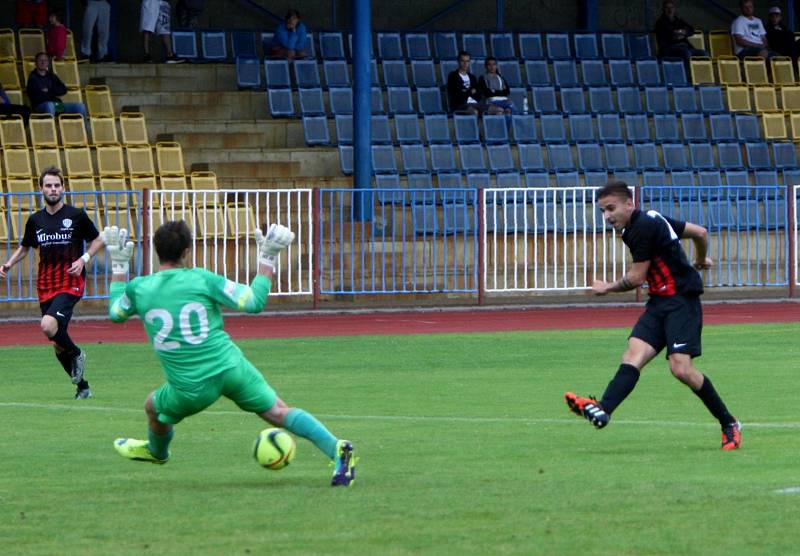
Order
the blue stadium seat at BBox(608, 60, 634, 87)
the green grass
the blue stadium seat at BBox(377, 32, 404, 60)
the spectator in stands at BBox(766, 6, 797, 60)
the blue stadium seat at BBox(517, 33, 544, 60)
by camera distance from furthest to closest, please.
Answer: the spectator in stands at BBox(766, 6, 797, 60) → the blue stadium seat at BBox(517, 33, 544, 60) → the blue stadium seat at BBox(608, 60, 634, 87) → the blue stadium seat at BBox(377, 32, 404, 60) → the green grass

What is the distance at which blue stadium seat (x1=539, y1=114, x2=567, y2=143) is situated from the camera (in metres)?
29.9

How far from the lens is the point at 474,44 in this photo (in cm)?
3241

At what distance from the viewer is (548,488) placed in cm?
848

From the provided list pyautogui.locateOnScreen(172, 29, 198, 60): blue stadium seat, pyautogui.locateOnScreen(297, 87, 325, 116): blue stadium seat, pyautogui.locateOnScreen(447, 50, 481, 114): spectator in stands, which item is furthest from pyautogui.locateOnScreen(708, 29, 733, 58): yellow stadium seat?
pyautogui.locateOnScreen(172, 29, 198, 60): blue stadium seat

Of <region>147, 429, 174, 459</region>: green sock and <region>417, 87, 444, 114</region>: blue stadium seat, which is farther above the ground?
<region>417, 87, 444, 114</region>: blue stadium seat

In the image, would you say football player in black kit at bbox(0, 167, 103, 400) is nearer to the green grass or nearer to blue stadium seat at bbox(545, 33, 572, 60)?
the green grass

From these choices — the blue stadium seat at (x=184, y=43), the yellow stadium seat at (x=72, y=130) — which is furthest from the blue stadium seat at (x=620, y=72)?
the yellow stadium seat at (x=72, y=130)

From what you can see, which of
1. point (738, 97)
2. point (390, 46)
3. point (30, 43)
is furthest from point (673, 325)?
point (738, 97)

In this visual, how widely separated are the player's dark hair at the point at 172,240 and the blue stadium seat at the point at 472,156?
20409mm

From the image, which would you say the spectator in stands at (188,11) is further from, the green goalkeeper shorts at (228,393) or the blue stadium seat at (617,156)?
the green goalkeeper shorts at (228,393)

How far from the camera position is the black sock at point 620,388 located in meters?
10.0

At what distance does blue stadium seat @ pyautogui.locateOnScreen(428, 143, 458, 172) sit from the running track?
4311mm

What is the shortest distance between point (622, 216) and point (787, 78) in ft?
78.6

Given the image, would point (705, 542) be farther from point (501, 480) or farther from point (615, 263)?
point (615, 263)
